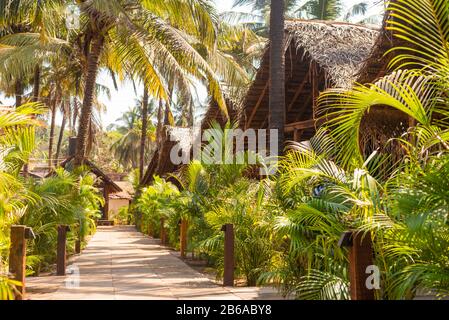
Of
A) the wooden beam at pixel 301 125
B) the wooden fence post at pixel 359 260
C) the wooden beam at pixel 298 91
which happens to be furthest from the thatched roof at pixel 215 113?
the wooden fence post at pixel 359 260

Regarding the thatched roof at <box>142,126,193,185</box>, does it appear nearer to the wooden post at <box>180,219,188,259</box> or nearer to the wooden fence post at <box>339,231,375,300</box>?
the wooden post at <box>180,219,188,259</box>

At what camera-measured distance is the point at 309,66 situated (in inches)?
487

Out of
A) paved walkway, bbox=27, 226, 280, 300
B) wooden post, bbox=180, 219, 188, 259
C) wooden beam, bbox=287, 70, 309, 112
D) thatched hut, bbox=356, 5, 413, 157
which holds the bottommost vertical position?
paved walkway, bbox=27, 226, 280, 300

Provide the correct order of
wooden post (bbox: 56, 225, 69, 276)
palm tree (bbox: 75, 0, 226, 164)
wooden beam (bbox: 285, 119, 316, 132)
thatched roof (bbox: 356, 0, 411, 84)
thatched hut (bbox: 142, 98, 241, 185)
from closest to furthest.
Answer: thatched roof (bbox: 356, 0, 411, 84) → wooden post (bbox: 56, 225, 69, 276) → wooden beam (bbox: 285, 119, 316, 132) → palm tree (bbox: 75, 0, 226, 164) → thatched hut (bbox: 142, 98, 241, 185)

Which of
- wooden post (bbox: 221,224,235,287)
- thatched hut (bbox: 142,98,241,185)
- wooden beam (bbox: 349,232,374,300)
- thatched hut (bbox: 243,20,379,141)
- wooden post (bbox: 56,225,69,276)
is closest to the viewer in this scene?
wooden beam (bbox: 349,232,374,300)

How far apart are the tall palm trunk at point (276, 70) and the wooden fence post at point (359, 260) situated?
5395mm

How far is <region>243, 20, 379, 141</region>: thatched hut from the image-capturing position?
10.1 meters

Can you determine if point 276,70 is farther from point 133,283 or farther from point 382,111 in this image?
point 133,283

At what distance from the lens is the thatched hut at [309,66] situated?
33.3 feet

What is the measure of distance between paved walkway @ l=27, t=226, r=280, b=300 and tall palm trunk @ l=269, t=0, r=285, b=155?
286cm

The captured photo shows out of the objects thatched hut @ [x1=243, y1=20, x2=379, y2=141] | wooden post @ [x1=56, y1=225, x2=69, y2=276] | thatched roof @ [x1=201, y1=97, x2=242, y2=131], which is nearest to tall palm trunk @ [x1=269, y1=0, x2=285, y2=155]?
thatched hut @ [x1=243, y1=20, x2=379, y2=141]
